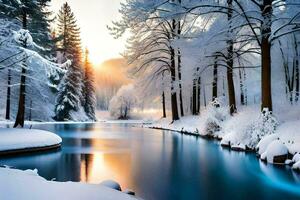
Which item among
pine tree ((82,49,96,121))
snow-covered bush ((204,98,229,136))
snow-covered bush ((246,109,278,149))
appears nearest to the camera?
snow-covered bush ((246,109,278,149))

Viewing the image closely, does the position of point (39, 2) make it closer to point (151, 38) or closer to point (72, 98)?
point (151, 38)

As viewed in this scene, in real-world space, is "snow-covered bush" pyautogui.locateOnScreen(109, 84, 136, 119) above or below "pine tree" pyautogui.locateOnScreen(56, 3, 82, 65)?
below

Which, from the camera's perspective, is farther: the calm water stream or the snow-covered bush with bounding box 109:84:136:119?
the snow-covered bush with bounding box 109:84:136:119

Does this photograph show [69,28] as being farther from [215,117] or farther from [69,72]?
[215,117]

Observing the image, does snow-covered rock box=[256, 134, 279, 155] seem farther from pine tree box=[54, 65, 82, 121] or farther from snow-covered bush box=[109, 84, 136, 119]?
snow-covered bush box=[109, 84, 136, 119]

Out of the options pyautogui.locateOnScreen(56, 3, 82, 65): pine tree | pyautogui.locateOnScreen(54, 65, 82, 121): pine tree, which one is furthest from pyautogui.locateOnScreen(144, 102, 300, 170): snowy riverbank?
pyautogui.locateOnScreen(56, 3, 82, 65): pine tree

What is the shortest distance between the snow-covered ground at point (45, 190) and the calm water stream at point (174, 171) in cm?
242

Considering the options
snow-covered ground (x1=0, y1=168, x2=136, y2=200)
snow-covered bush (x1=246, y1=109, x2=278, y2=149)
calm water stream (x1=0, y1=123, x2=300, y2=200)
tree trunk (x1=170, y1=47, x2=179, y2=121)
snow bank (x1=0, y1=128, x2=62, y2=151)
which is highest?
tree trunk (x1=170, y1=47, x2=179, y2=121)

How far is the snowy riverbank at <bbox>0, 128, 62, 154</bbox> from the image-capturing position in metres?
15.8

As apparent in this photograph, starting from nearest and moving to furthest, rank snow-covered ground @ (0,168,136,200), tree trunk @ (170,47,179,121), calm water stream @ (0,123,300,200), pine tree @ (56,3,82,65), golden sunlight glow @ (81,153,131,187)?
snow-covered ground @ (0,168,136,200), calm water stream @ (0,123,300,200), golden sunlight glow @ (81,153,131,187), tree trunk @ (170,47,179,121), pine tree @ (56,3,82,65)

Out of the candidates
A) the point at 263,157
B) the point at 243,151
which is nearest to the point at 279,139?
the point at 263,157

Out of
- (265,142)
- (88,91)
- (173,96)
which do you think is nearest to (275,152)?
(265,142)

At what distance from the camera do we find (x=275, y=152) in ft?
46.2

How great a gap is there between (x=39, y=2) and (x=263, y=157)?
67.5 ft
